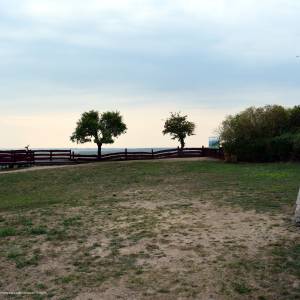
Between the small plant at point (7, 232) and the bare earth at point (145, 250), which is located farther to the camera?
the small plant at point (7, 232)

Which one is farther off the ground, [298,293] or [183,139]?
[183,139]

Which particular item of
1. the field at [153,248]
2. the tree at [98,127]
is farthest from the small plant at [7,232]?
the tree at [98,127]

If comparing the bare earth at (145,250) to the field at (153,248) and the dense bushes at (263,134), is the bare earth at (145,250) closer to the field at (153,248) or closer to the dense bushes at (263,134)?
Answer: the field at (153,248)

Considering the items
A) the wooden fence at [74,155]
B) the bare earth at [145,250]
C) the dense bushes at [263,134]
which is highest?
the dense bushes at [263,134]

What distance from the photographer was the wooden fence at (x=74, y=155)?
3419 centimetres

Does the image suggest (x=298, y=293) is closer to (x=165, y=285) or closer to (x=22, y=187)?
(x=165, y=285)

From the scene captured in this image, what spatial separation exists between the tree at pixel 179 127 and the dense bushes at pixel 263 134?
7.01 meters

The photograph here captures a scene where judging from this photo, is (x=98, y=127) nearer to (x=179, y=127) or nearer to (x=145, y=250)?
(x=179, y=127)

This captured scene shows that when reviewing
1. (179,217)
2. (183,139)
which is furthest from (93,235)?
(183,139)

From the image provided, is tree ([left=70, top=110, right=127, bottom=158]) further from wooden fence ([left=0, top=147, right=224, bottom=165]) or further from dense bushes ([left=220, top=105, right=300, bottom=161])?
dense bushes ([left=220, top=105, right=300, bottom=161])

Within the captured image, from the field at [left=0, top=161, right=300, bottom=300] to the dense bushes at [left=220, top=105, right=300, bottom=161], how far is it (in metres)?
19.2

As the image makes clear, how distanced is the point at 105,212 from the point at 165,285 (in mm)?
5373

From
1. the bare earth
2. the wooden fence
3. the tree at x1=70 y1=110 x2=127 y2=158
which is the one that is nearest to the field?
the bare earth

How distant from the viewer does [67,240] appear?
27.4 feet
